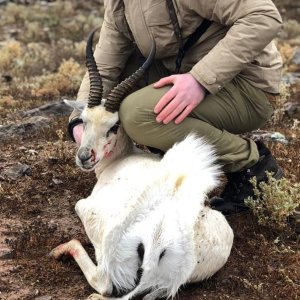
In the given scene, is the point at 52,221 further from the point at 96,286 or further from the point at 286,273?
the point at 286,273

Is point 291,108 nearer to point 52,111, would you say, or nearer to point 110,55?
point 52,111

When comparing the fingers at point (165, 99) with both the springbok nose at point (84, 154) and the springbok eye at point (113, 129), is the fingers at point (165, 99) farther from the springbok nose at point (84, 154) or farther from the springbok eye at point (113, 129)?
the springbok nose at point (84, 154)

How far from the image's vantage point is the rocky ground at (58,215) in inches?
164

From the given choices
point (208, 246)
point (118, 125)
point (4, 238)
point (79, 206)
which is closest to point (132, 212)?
point (208, 246)

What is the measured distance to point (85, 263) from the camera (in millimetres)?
4191

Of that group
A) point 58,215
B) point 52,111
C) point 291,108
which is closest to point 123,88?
point 58,215

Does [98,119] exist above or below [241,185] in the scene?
above

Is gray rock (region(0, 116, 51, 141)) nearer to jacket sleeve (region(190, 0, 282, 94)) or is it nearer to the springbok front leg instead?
the springbok front leg

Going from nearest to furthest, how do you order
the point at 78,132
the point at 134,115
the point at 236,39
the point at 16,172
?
1. the point at 236,39
2. the point at 134,115
3. the point at 78,132
4. the point at 16,172

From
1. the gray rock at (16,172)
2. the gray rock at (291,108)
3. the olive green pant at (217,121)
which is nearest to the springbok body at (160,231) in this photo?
the olive green pant at (217,121)

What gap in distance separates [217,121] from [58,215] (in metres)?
1.80

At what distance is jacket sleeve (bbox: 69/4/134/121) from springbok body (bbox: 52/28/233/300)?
57.7 inches

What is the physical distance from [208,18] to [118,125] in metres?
1.17

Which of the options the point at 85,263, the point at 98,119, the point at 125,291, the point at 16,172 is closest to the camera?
the point at 125,291
